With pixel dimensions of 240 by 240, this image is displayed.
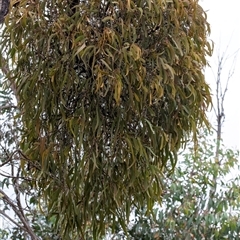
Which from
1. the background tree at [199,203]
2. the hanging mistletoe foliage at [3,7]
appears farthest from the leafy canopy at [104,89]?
the background tree at [199,203]

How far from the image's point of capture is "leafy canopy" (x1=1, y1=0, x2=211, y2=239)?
83cm

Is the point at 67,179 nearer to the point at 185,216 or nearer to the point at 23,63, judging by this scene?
the point at 23,63

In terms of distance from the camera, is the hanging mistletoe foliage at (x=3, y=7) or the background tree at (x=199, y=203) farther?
the background tree at (x=199, y=203)

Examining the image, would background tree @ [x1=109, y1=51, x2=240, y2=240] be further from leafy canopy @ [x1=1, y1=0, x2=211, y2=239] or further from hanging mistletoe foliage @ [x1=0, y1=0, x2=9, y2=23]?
hanging mistletoe foliage @ [x1=0, y1=0, x2=9, y2=23]

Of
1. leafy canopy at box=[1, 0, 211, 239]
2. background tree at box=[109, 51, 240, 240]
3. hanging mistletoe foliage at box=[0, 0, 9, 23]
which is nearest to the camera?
leafy canopy at box=[1, 0, 211, 239]

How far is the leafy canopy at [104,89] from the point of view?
0.83 m

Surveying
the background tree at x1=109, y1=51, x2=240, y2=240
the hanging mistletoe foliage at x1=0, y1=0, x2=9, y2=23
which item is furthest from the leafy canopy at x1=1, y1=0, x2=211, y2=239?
the background tree at x1=109, y1=51, x2=240, y2=240

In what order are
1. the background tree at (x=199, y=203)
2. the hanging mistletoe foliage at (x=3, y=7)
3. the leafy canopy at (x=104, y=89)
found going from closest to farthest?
the leafy canopy at (x=104, y=89)
the hanging mistletoe foliage at (x=3, y=7)
the background tree at (x=199, y=203)

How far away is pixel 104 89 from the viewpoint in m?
0.85

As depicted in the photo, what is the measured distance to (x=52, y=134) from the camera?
0.90m

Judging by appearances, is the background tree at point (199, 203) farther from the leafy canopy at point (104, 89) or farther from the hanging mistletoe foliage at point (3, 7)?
the hanging mistletoe foliage at point (3, 7)

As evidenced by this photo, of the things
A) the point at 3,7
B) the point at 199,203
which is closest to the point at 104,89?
the point at 3,7

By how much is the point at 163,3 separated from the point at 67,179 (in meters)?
0.39

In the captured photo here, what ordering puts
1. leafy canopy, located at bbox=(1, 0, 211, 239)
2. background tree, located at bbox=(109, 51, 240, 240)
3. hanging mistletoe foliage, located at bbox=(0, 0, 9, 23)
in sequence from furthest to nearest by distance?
background tree, located at bbox=(109, 51, 240, 240) < hanging mistletoe foliage, located at bbox=(0, 0, 9, 23) < leafy canopy, located at bbox=(1, 0, 211, 239)
